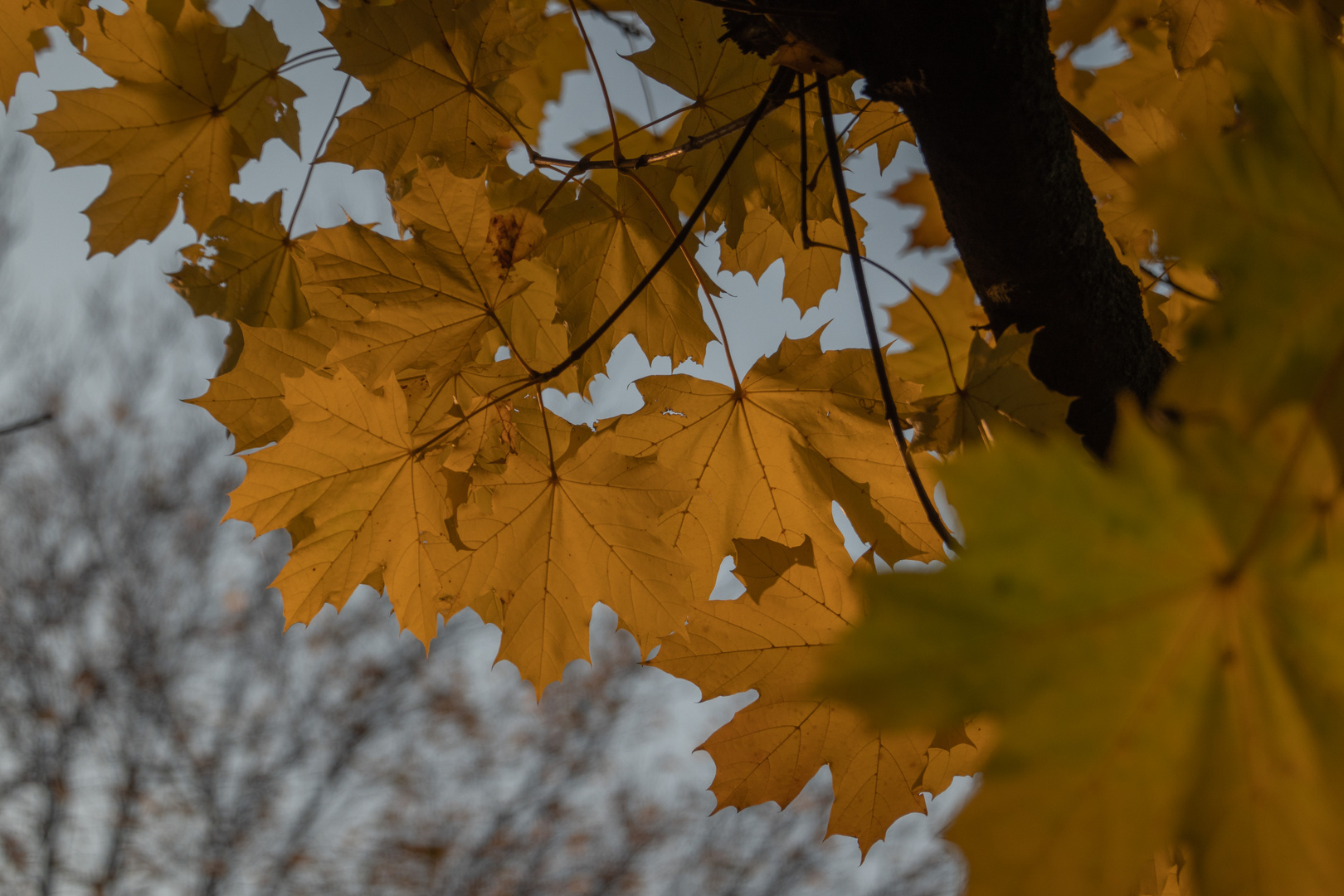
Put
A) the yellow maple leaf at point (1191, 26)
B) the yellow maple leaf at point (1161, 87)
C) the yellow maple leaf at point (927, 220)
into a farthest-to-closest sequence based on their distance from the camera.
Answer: the yellow maple leaf at point (927, 220) < the yellow maple leaf at point (1161, 87) < the yellow maple leaf at point (1191, 26)

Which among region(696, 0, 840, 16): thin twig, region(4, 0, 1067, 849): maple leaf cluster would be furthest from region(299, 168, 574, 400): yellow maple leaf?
region(696, 0, 840, 16): thin twig

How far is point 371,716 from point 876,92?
8.12 m

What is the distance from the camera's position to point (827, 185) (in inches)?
43.5

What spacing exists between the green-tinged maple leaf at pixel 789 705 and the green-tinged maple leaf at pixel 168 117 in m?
1.07

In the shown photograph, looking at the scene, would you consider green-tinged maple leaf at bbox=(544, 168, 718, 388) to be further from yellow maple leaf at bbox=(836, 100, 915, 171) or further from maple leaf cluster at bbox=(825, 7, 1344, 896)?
maple leaf cluster at bbox=(825, 7, 1344, 896)

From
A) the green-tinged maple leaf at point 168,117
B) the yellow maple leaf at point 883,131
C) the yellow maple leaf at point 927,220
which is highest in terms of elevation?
the yellow maple leaf at point 927,220

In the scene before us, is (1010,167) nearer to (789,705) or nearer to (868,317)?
(868,317)

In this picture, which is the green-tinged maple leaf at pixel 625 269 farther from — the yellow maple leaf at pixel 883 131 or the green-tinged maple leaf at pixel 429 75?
the yellow maple leaf at pixel 883 131

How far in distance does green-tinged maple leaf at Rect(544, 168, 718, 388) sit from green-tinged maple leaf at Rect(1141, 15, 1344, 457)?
74 cm

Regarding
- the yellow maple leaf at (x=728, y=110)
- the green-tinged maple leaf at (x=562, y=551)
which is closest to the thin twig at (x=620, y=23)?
the yellow maple leaf at (x=728, y=110)

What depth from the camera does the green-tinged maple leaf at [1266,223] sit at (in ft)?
1.06

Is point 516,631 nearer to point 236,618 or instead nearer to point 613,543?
point 613,543

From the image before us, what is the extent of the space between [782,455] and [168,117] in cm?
110

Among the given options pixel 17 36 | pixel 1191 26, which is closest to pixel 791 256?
pixel 1191 26
